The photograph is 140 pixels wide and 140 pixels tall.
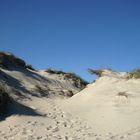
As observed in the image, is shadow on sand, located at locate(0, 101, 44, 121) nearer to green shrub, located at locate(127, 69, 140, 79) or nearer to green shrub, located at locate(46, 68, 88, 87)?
green shrub, located at locate(127, 69, 140, 79)

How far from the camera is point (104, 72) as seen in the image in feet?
62.8

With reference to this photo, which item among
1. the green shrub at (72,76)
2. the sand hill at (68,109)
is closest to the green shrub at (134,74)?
the sand hill at (68,109)

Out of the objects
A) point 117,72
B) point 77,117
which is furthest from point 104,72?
point 77,117

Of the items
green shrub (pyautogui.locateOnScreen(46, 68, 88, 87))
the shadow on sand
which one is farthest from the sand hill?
green shrub (pyautogui.locateOnScreen(46, 68, 88, 87))

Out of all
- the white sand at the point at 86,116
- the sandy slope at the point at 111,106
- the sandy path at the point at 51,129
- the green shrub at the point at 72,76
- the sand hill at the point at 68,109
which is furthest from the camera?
the green shrub at the point at 72,76

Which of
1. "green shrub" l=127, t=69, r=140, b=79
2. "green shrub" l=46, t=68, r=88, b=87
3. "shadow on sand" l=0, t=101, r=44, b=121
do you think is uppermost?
"green shrub" l=46, t=68, r=88, b=87

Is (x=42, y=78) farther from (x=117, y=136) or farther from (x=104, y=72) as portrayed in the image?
(x=117, y=136)

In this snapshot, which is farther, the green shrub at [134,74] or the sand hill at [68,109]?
the green shrub at [134,74]

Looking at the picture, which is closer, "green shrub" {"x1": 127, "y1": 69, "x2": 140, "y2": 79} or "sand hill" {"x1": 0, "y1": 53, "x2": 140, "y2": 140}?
"sand hill" {"x1": 0, "y1": 53, "x2": 140, "y2": 140}

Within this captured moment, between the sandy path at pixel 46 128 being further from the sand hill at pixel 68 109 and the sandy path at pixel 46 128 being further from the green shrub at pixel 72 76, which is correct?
the green shrub at pixel 72 76

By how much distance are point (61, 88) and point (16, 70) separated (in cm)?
282

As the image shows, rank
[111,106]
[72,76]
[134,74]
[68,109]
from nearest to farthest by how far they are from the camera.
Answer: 1. [111,106]
2. [68,109]
3. [134,74]
4. [72,76]

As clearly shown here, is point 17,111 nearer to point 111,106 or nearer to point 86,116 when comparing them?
point 86,116

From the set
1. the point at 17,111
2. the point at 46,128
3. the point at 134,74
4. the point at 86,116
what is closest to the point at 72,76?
the point at 134,74
